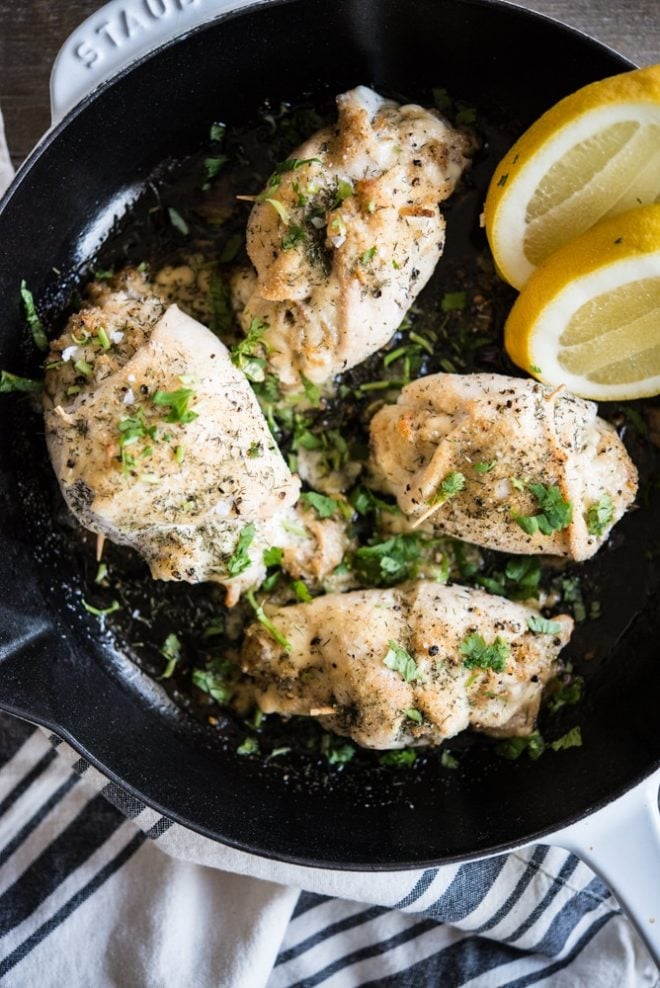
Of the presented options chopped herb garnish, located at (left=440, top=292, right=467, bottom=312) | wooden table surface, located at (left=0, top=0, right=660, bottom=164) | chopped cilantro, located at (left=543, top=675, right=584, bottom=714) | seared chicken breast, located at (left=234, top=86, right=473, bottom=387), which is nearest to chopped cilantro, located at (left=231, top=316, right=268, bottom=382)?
seared chicken breast, located at (left=234, top=86, right=473, bottom=387)

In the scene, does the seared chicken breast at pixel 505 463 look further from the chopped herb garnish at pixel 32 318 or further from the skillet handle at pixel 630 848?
the chopped herb garnish at pixel 32 318

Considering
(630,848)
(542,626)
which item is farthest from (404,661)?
(630,848)

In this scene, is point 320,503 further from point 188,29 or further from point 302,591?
point 188,29

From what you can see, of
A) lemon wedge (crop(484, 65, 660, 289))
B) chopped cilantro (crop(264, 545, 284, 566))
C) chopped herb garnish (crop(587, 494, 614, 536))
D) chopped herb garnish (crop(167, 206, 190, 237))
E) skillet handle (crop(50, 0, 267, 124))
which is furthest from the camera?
chopped herb garnish (crop(167, 206, 190, 237))

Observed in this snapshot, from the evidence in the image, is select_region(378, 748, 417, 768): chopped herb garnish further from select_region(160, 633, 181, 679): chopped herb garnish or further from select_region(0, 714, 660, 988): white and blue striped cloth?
select_region(160, 633, 181, 679): chopped herb garnish

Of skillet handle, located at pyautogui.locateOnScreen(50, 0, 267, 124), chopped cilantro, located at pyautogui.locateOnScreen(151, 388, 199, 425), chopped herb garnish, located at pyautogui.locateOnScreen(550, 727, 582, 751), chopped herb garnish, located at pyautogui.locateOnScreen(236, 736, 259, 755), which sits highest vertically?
skillet handle, located at pyautogui.locateOnScreen(50, 0, 267, 124)

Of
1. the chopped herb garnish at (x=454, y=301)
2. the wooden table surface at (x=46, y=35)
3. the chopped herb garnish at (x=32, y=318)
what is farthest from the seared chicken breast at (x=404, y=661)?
the wooden table surface at (x=46, y=35)
